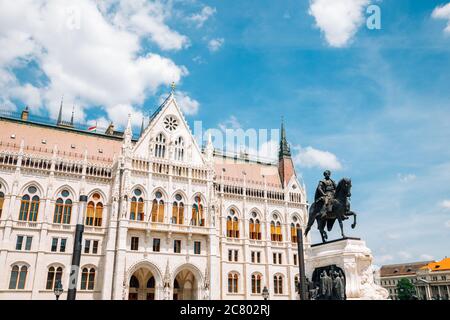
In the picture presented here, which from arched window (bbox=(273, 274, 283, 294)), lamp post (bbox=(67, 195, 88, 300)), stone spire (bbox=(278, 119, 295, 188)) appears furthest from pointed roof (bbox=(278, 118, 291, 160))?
lamp post (bbox=(67, 195, 88, 300))

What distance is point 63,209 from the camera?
136 ft

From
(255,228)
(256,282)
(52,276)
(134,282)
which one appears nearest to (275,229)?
(255,228)

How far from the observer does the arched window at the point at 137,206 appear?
4269cm

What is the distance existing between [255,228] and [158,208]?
14.7 meters

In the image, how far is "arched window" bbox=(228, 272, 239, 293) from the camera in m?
47.9

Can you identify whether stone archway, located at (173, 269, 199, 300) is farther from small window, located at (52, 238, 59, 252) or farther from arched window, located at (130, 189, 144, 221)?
small window, located at (52, 238, 59, 252)

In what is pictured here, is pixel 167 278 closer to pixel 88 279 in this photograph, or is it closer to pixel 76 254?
pixel 88 279

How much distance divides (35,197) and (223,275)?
2347 cm

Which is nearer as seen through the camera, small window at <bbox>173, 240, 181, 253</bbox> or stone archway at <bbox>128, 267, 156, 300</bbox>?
stone archway at <bbox>128, 267, 156, 300</bbox>

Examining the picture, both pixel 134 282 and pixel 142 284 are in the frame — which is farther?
pixel 134 282

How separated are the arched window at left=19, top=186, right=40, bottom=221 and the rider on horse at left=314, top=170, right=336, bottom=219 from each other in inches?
1323

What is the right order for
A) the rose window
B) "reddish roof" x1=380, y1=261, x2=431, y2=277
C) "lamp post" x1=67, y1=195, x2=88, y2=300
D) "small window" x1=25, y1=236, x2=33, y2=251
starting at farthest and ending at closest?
"reddish roof" x1=380, y1=261, x2=431, y2=277, the rose window, "small window" x1=25, y1=236, x2=33, y2=251, "lamp post" x1=67, y1=195, x2=88, y2=300
